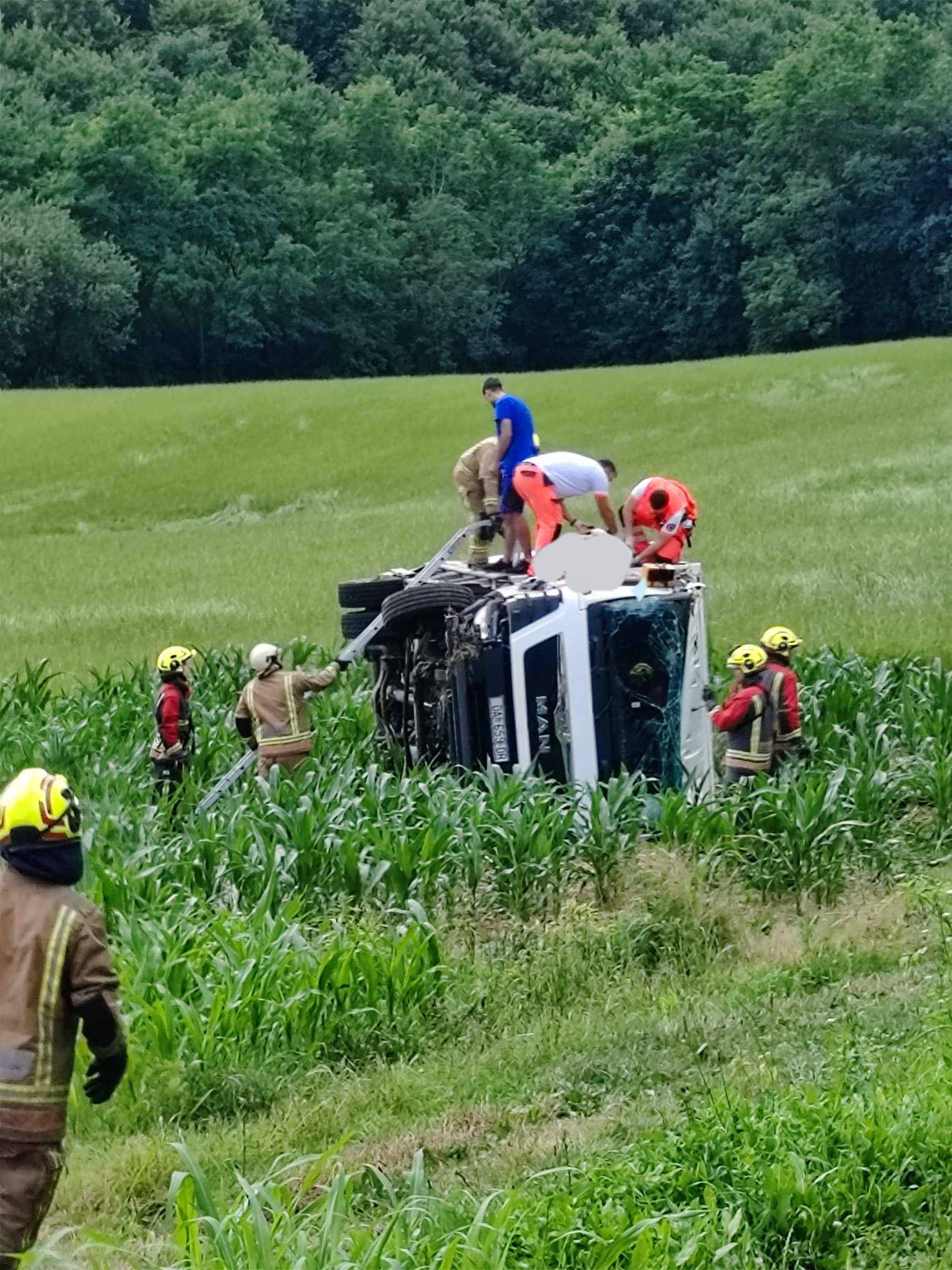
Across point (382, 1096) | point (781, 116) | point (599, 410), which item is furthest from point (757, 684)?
point (781, 116)

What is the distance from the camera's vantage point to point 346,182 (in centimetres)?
7725

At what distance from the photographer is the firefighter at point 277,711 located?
12.0 meters

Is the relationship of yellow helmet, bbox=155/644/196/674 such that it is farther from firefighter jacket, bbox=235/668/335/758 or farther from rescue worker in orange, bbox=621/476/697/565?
rescue worker in orange, bbox=621/476/697/565

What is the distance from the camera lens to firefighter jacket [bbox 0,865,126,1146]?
5254 mm

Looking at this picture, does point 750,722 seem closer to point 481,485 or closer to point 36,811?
point 481,485

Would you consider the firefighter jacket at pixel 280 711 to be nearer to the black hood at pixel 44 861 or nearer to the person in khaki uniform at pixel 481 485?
the person in khaki uniform at pixel 481 485

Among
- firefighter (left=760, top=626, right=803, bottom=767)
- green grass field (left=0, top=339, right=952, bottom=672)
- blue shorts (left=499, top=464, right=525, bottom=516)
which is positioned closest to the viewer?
firefighter (left=760, top=626, right=803, bottom=767)

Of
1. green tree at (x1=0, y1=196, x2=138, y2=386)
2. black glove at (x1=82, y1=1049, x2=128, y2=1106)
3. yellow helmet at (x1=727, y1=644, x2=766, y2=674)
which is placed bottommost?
black glove at (x1=82, y1=1049, x2=128, y2=1106)

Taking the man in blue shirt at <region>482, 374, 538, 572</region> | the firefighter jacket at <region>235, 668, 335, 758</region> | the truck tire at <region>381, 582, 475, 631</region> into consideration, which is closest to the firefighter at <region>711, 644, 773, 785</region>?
the truck tire at <region>381, 582, 475, 631</region>

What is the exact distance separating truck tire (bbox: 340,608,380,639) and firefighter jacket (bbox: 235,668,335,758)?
72 cm

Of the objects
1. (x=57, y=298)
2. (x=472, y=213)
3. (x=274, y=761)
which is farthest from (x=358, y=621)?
(x=472, y=213)

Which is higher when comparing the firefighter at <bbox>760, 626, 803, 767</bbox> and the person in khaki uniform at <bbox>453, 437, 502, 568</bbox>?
the person in khaki uniform at <bbox>453, 437, 502, 568</bbox>

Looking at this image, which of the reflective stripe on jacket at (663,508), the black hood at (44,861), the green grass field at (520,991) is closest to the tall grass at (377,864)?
the green grass field at (520,991)

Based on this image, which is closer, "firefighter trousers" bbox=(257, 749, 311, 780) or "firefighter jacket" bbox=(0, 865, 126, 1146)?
"firefighter jacket" bbox=(0, 865, 126, 1146)
